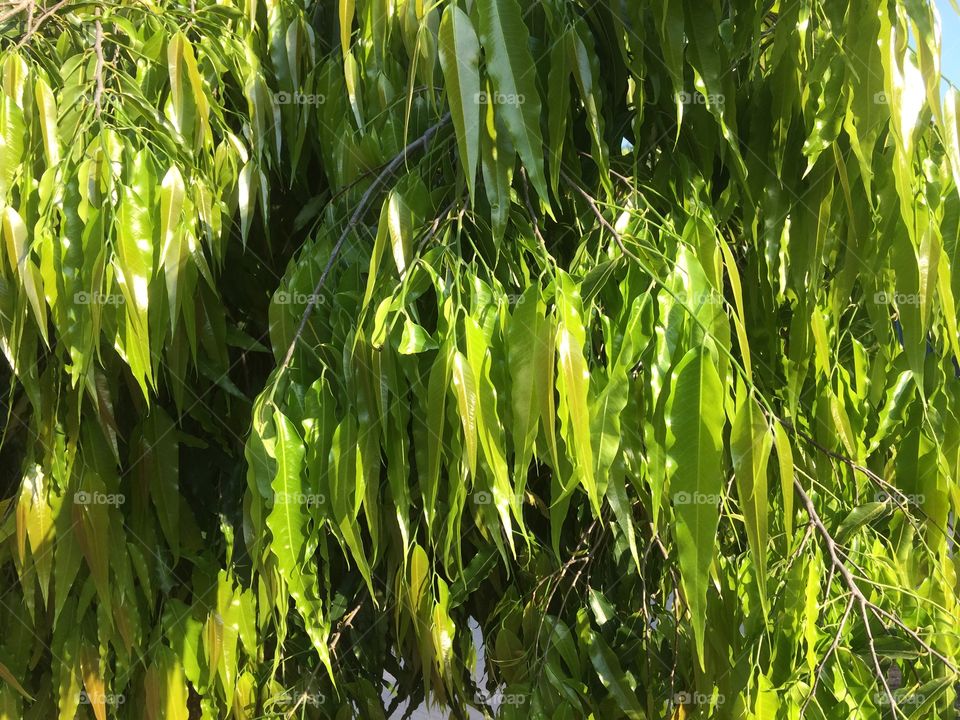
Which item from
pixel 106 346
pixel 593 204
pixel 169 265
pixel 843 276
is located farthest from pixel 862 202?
pixel 106 346

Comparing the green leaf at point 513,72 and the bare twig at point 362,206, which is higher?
the green leaf at point 513,72

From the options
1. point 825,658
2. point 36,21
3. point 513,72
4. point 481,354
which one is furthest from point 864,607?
point 36,21

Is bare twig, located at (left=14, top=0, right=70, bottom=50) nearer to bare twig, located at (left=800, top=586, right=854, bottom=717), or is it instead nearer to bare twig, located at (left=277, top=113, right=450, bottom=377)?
bare twig, located at (left=277, top=113, right=450, bottom=377)

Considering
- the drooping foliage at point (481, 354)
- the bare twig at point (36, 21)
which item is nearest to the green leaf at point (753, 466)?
the drooping foliage at point (481, 354)

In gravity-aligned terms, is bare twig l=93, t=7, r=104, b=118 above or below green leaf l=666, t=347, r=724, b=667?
above

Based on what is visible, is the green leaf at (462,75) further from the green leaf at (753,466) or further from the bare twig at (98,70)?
the bare twig at (98,70)

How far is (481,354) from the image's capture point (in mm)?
737

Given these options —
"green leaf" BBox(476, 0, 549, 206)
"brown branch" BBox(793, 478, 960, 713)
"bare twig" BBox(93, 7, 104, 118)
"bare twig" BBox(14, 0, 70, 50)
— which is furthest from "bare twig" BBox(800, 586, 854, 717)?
"bare twig" BBox(14, 0, 70, 50)

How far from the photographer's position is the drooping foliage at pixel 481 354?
74cm

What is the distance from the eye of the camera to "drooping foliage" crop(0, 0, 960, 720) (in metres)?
0.74

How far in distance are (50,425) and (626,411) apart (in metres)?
0.60

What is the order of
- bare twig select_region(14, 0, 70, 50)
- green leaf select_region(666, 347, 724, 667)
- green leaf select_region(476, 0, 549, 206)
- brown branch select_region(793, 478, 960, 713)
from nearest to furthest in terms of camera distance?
green leaf select_region(666, 347, 724, 667)
green leaf select_region(476, 0, 549, 206)
brown branch select_region(793, 478, 960, 713)
bare twig select_region(14, 0, 70, 50)

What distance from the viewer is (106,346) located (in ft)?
3.12

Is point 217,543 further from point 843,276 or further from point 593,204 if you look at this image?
point 843,276
